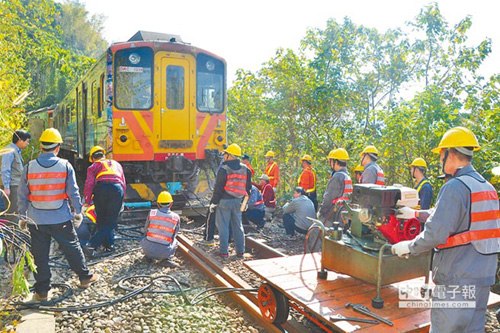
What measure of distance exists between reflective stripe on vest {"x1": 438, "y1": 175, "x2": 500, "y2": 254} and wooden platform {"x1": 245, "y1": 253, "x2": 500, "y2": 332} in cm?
76

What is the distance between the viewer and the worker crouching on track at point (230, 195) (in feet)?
19.4

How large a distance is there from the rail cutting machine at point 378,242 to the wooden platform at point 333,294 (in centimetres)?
13

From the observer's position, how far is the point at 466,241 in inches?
104

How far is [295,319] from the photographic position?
159 inches

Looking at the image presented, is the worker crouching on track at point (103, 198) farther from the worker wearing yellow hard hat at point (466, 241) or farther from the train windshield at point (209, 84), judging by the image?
the worker wearing yellow hard hat at point (466, 241)

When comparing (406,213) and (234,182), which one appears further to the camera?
(234,182)

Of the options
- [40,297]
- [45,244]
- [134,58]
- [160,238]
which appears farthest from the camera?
[134,58]

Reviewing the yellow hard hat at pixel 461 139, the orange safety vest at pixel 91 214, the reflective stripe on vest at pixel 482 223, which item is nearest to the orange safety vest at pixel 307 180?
the orange safety vest at pixel 91 214

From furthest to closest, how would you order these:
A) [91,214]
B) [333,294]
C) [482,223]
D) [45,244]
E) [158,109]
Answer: [158,109]
[91,214]
[45,244]
[333,294]
[482,223]

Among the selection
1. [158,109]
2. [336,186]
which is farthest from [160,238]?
[158,109]

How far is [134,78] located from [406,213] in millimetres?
6317

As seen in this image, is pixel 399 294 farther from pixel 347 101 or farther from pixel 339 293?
pixel 347 101

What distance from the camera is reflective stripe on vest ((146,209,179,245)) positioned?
5.60 metres

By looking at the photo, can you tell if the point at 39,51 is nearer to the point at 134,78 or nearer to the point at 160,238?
the point at 134,78
